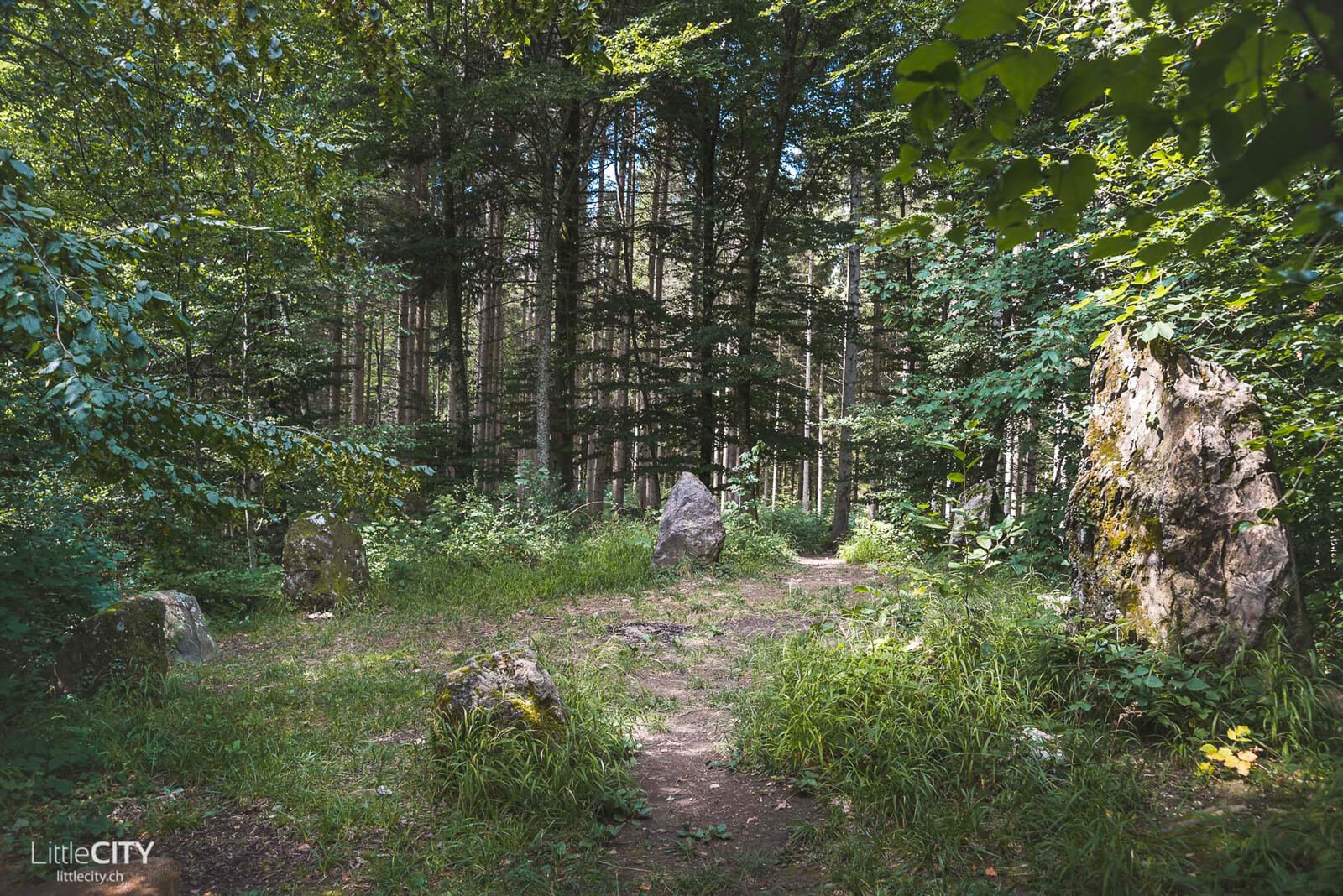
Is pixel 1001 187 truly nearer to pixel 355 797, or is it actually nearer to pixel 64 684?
pixel 355 797

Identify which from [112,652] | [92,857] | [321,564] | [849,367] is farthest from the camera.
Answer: [849,367]

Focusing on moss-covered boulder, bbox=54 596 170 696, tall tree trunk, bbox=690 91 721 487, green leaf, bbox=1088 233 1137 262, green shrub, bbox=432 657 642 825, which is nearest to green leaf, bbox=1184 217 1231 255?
green leaf, bbox=1088 233 1137 262

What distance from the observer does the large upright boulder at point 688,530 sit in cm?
946

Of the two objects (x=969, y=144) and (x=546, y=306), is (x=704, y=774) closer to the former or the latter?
(x=969, y=144)

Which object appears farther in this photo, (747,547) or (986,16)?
(747,547)

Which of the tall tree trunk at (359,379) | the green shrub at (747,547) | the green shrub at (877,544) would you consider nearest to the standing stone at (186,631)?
the green shrub at (747,547)

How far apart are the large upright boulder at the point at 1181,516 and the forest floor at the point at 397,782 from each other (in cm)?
226

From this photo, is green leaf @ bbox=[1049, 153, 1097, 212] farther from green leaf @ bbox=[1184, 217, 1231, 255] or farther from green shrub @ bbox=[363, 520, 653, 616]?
green shrub @ bbox=[363, 520, 653, 616]

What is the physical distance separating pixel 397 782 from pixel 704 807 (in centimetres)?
177

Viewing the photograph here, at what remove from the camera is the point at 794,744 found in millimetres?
3787

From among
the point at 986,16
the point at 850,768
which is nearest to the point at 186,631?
the point at 850,768

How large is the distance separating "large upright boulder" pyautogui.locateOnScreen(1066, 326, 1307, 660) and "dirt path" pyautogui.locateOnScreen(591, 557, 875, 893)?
7.45 ft

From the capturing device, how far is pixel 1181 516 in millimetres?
3686

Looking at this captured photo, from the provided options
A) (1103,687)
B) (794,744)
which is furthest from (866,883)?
(1103,687)
